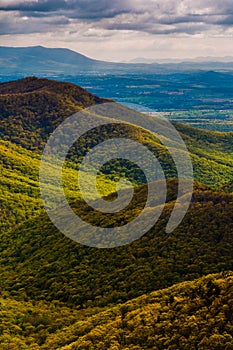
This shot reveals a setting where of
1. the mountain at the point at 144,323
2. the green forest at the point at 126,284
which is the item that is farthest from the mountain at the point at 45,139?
the mountain at the point at 144,323

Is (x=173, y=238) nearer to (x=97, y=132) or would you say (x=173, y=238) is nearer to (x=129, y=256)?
(x=129, y=256)

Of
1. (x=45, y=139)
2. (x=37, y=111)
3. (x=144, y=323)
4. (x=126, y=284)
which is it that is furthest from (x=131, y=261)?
(x=37, y=111)

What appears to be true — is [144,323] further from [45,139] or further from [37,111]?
[37,111]

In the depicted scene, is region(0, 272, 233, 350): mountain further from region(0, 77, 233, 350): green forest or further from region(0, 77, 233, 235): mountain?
region(0, 77, 233, 235): mountain

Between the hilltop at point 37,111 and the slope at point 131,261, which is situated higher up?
the hilltop at point 37,111

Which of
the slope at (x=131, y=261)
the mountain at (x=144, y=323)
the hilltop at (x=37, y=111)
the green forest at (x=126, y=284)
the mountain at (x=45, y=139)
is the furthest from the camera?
the hilltop at (x=37, y=111)

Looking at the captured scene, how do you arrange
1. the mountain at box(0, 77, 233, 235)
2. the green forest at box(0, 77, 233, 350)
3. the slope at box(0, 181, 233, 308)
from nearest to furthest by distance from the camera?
the green forest at box(0, 77, 233, 350) → the slope at box(0, 181, 233, 308) → the mountain at box(0, 77, 233, 235)

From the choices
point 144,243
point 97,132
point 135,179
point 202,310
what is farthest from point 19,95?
point 202,310

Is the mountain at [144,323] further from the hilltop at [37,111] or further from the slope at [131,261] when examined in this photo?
the hilltop at [37,111]

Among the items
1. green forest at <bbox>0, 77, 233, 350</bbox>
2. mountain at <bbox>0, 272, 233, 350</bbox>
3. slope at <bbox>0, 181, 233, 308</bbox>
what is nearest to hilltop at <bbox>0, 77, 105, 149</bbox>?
green forest at <bbox>0, 77, 233, 350</bbox>
